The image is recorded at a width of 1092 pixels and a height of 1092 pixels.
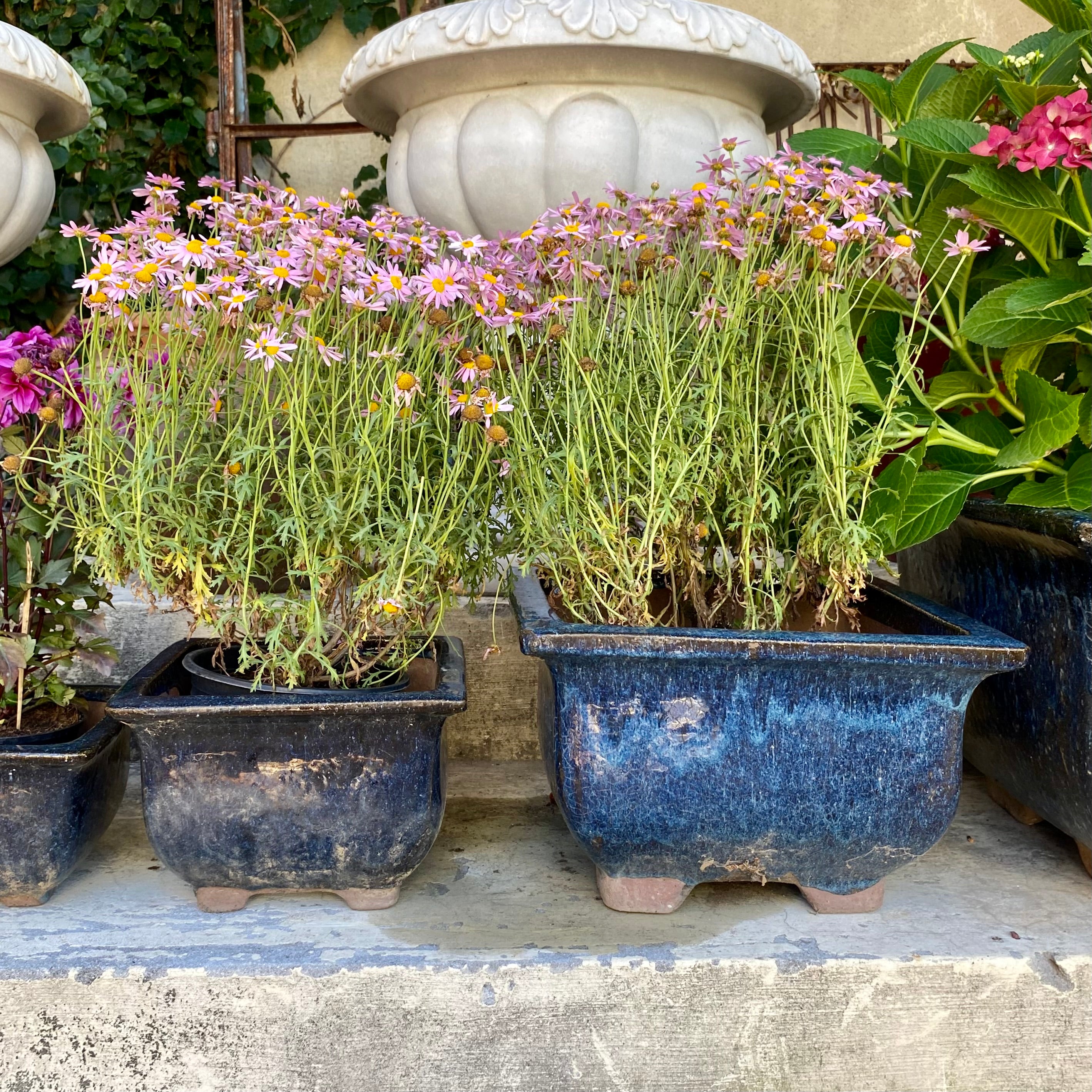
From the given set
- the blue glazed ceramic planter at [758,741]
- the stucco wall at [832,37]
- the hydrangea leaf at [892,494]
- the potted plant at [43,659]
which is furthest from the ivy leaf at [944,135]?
the stucco wall at [832,37]

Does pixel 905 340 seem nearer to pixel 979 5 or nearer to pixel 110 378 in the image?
pixel 110 378

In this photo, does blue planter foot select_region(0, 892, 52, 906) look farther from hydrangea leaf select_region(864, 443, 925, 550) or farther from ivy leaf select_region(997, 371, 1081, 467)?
ivy leaf select_region(997, 371, 1081, 467)

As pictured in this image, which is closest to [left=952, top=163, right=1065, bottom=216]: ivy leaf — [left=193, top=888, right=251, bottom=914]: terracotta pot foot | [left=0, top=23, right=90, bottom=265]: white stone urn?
[left=193, top=888, right=251, bottom=914]: terracotta pot foot

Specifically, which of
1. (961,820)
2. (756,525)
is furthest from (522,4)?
(961,820)

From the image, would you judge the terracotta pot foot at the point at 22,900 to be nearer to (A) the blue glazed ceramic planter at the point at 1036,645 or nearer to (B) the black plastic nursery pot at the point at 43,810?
(B) the black plastic nursery pot at the point at 43,810

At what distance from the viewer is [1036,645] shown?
1.21m

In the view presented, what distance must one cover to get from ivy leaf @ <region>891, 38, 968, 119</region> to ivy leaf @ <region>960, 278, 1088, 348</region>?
0.33 metres

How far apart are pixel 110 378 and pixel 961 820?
51.3 inches

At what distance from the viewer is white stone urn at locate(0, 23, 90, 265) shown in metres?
1.66

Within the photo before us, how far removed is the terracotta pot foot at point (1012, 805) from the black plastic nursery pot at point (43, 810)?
124 centimetres

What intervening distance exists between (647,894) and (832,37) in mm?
3358

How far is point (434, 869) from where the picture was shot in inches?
49.6

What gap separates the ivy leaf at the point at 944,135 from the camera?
4.03 ft

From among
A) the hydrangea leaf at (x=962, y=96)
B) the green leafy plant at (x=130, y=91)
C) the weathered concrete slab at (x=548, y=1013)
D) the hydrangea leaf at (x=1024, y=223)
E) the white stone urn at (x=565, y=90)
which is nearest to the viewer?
the weathered concrete slab at (x=548, y=1013)
